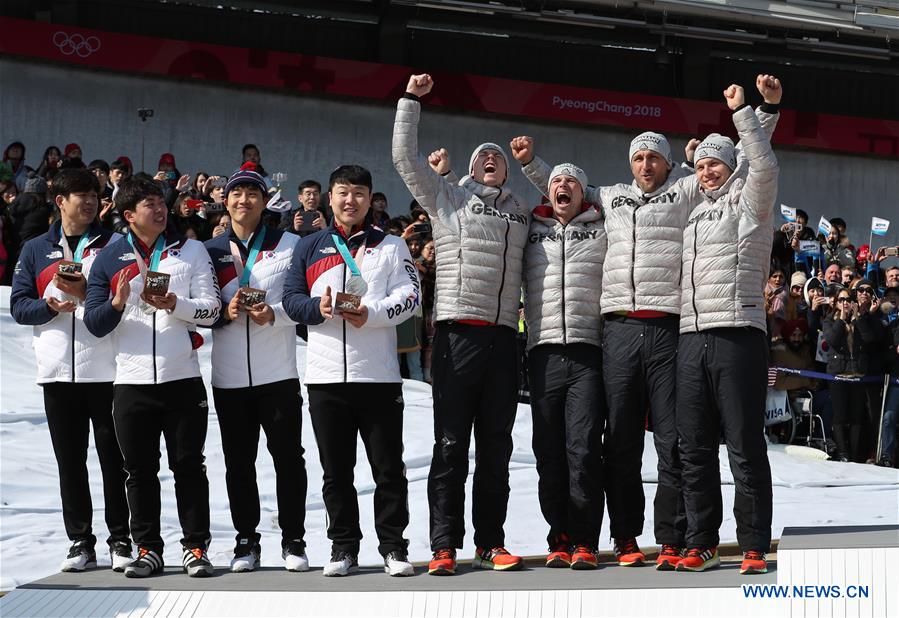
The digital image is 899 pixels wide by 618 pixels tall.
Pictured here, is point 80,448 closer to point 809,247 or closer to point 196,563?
point 196,563

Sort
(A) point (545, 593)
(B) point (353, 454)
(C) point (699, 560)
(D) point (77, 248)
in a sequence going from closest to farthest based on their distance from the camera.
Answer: (A) point (545, 593) → (C) point (699, 560) → (B) point (353, 454) → (D) point (77, 248)

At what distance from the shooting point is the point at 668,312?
201 inches

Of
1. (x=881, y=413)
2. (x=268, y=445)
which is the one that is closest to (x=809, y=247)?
(x=881, y=413)

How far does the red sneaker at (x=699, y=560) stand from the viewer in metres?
4.89

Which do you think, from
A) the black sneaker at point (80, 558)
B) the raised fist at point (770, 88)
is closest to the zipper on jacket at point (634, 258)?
the raised fist at point (770, 88)

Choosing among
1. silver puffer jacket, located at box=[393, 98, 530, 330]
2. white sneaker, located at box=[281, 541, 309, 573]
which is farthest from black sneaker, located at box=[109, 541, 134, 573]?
silver puffer jacket, located at box=[393, 98, 530, 330]

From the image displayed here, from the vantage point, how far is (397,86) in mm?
20281

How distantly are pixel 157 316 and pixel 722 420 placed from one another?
2372 millimetres

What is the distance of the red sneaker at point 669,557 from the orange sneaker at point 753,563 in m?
0.29

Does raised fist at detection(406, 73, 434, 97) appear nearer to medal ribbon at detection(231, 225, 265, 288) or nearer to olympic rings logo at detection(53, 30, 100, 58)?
medal ribbon at detection(231, 225, 265, 288)

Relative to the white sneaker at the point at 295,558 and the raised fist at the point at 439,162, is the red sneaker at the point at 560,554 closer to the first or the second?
the white sneaker at the point at 295,558

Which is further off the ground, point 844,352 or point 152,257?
point 152,257

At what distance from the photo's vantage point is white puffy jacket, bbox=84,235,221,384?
520cm

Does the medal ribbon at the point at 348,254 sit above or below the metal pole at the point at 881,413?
above
